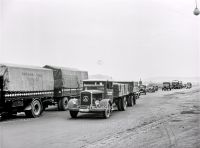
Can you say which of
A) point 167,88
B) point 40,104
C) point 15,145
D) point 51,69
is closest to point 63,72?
point 51,69

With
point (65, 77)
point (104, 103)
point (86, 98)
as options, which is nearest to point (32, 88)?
point (86, 98)

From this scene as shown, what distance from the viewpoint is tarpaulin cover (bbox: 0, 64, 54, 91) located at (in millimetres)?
15938

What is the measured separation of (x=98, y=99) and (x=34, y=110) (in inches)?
147

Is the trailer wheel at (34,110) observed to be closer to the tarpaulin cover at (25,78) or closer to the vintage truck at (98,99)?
the tarpaulin cover at (25,78)

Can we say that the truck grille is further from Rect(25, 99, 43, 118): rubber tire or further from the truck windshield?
Rect(25, 99, 43, 118): rubber tire

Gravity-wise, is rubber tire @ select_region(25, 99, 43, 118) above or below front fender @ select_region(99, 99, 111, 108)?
below

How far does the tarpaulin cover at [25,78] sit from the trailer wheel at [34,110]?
2.73ft

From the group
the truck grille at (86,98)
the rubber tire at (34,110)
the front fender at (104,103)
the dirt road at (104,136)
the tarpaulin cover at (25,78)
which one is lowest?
the dirt road at (104,136)

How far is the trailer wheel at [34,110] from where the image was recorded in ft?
56.3

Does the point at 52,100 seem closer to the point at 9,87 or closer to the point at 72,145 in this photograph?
the point at 9,87

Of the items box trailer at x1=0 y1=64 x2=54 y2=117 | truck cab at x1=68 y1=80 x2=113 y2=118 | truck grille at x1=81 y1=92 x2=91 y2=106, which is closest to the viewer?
box trailer at x1=0 y1=64 x2=54 y2=117

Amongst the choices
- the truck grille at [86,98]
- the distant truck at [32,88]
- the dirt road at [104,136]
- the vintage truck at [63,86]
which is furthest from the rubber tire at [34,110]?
the dirt road at [104,136]

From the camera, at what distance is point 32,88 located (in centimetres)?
1794

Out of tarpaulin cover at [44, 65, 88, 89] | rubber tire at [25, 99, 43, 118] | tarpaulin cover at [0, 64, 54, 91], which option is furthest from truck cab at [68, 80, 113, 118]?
tarpaulin cover at [44, 65, 88, 89]
